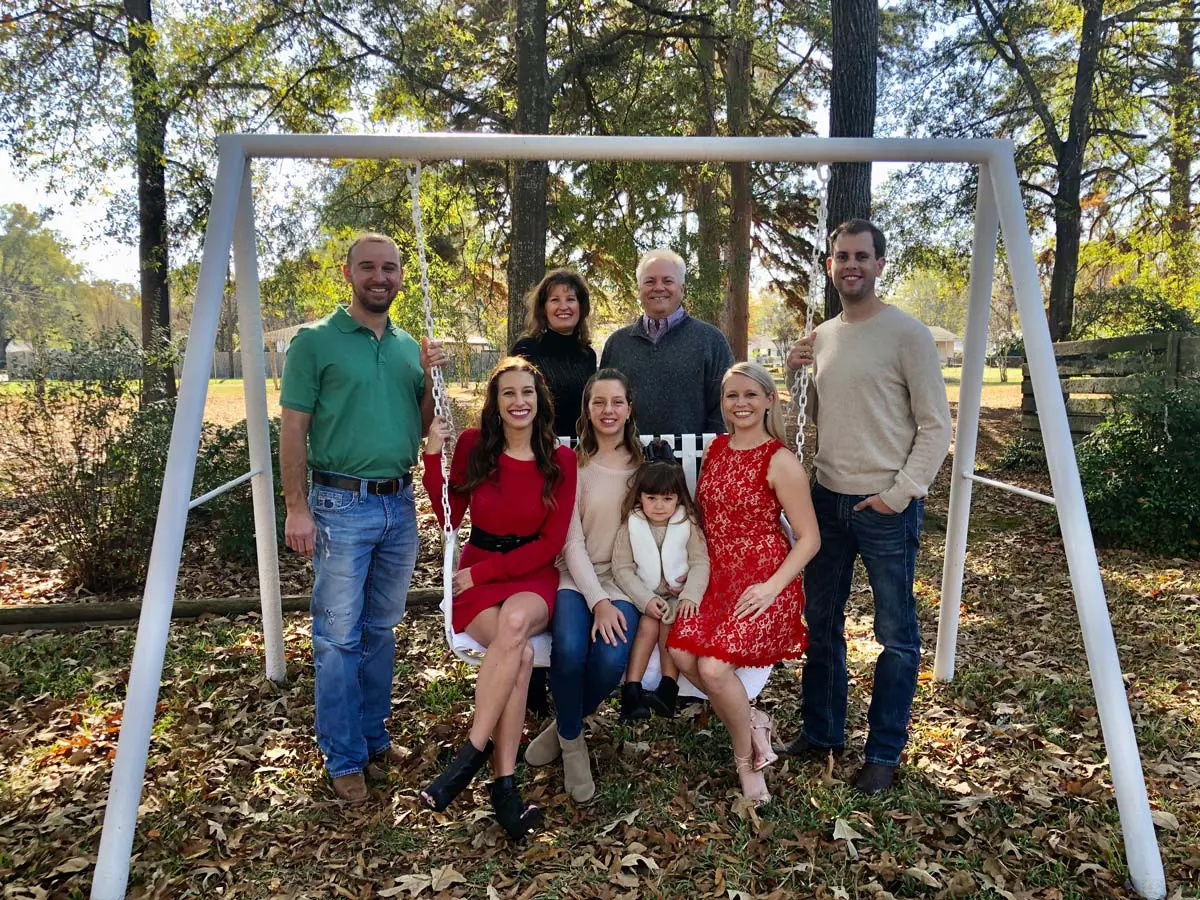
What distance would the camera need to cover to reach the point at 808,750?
3.00 m

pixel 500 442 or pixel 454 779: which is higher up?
pixel 500 442

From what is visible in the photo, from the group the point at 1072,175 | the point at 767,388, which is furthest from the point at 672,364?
the point at 1072,175

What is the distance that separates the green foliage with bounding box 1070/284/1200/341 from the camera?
6.90 metres

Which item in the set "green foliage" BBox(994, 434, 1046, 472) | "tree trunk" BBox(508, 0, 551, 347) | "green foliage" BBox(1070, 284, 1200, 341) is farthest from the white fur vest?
"green foliage" BBox(994, 434, 1046, 472)

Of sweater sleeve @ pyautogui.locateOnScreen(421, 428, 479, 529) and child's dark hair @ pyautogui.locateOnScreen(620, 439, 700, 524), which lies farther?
sweater sleeve @ pyautogui.locateOnScreen(421, 428, 479, 529)

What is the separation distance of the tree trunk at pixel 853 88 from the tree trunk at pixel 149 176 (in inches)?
197

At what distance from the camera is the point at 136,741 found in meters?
2.21

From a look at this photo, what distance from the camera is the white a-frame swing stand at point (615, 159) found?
2215mm

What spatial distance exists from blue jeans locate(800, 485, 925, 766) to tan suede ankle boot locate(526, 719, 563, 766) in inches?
38.5

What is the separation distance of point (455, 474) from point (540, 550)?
17.0 inches

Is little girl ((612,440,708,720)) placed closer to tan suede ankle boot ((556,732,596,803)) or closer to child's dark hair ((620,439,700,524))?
child's dark hair ((620,439,700,524))

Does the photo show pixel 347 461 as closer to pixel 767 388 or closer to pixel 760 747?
pixel 767 388

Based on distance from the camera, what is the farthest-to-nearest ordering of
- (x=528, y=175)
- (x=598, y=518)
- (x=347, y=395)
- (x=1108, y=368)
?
(x=1108, y=368), (x=528, y=175), (x=598, y=518), (x=347, y=395)

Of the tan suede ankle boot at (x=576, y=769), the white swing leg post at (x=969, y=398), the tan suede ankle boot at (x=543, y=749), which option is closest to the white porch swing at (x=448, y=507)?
the tan suede ankle boot at (x=576, y=769)
